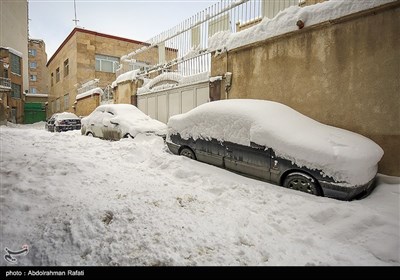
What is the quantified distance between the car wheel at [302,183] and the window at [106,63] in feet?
79.3

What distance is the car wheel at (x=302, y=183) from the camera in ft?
12.3

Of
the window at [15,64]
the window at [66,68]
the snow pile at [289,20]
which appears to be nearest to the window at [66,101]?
the window at [66,68]

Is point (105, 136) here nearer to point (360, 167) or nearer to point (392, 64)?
point (360, 167)

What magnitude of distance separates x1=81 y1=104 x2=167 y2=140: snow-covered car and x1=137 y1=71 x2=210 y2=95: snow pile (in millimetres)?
2022

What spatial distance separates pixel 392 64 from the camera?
4.63 metres

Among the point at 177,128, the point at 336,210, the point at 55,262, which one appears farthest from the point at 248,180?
the point at 55,262

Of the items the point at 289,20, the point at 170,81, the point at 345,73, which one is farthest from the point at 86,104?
the point at 345,73

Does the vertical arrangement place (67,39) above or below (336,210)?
above

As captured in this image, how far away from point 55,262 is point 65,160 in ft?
9.23

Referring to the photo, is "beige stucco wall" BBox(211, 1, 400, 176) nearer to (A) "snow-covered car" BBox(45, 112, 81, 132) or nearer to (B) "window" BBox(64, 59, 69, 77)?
(A) "snow-covered car" BBox(45, 112, 81, 132)

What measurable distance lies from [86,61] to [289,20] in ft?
71.2

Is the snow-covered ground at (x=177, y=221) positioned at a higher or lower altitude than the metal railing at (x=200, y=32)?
lower

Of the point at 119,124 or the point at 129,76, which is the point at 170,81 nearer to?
the point at 119,124

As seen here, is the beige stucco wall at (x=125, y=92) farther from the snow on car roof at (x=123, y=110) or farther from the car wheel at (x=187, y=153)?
the car wheel at (x=187, y=153)
